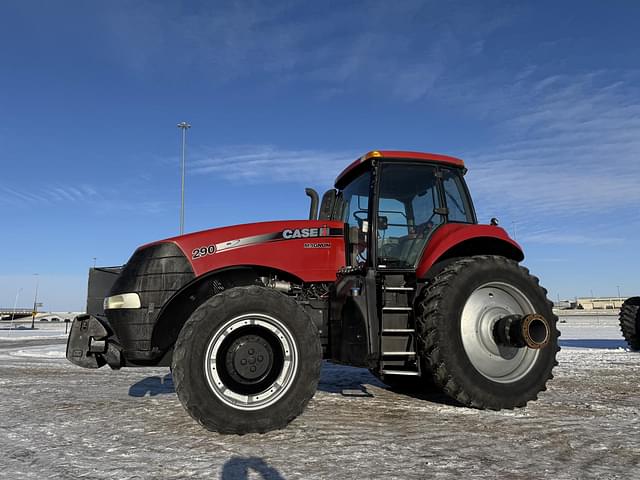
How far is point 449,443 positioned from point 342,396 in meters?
2.11

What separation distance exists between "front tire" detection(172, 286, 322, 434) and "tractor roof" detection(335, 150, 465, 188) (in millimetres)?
1904

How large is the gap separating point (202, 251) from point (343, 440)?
6.36 feet

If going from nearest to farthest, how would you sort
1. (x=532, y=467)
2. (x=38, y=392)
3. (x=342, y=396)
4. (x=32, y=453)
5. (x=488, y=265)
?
(x=532, y=467), (x=32, y=453), (x=488, y=265), (x=342, y=396), (x=38, y=392)

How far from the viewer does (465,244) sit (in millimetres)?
4809

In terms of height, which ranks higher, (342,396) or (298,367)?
(298,367)

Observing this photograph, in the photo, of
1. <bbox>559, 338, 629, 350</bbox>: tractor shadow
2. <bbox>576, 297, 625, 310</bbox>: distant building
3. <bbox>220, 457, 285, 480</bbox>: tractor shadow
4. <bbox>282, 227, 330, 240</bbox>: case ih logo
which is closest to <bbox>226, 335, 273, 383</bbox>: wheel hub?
<bbox>220, 457, 285, 480</bbox>: tractor shadow

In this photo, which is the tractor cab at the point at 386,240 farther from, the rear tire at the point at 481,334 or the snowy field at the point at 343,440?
the snowy field at the point at 343,440

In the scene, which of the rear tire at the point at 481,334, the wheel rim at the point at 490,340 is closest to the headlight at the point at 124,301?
the rear tire at the point at 481,334

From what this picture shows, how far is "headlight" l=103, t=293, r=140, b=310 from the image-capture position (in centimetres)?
399

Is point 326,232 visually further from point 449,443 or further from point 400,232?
point 449,443

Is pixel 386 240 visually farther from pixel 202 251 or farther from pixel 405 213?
pixel 202 251

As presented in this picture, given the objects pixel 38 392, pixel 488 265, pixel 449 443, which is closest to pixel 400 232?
pixel 488 265

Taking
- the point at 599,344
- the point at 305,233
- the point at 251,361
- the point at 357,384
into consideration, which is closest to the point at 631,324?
the point at 599,344

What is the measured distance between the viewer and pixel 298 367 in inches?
143
